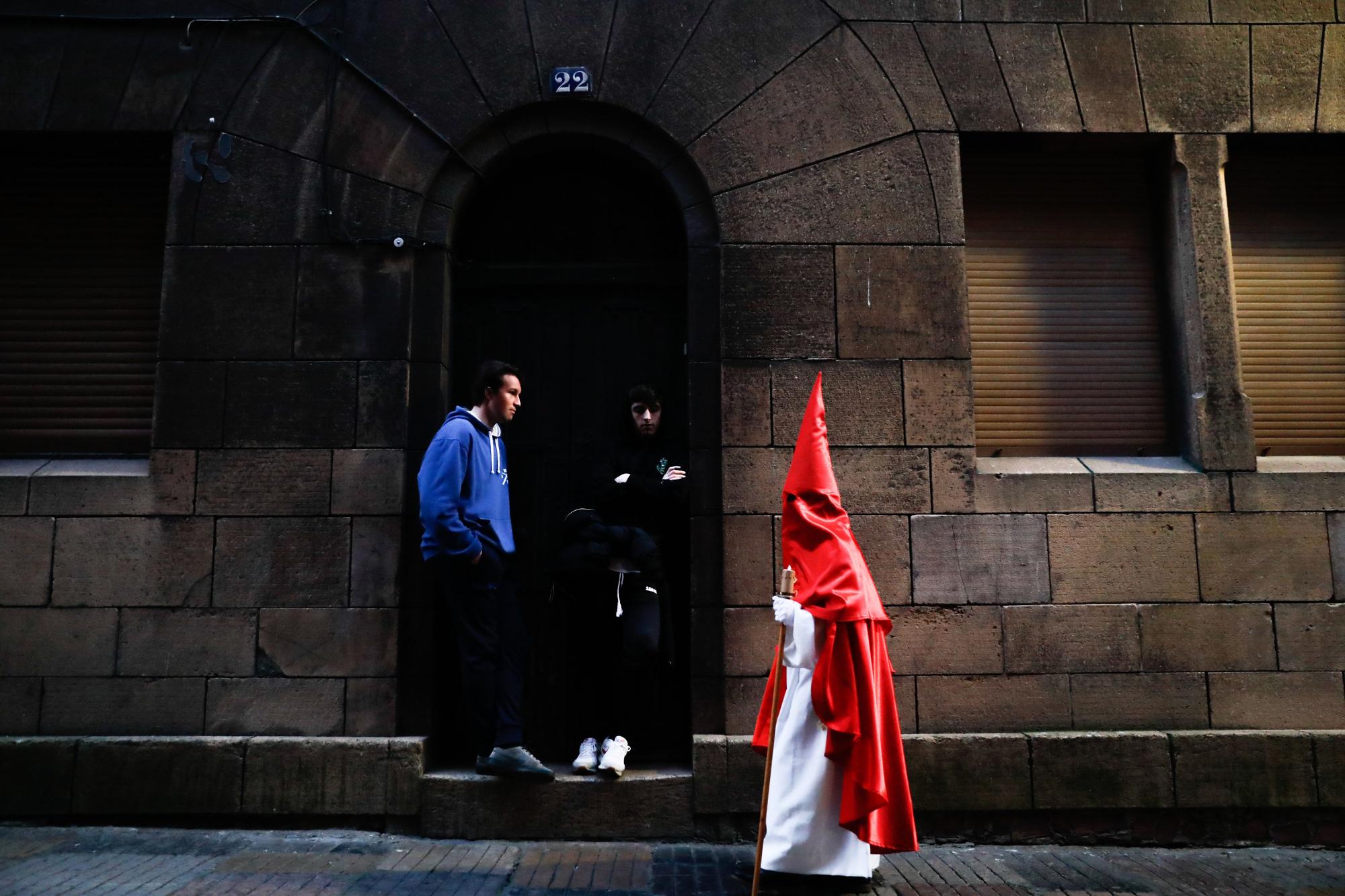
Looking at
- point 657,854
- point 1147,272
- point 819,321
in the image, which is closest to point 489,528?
point 657,854

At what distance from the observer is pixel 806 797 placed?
13.8 ft

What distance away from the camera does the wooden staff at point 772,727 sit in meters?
4.06

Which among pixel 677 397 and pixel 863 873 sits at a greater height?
pixel 677 397

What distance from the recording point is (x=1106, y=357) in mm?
6223

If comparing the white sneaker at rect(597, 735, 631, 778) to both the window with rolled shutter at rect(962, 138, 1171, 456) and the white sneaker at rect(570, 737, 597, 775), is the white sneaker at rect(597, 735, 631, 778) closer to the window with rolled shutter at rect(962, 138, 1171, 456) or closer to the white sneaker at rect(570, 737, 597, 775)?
the white sneaker at rect(570, 737, 597, 775)

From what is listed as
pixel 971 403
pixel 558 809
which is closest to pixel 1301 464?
pixel 971 403

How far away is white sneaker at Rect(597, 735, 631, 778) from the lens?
5.31 metres

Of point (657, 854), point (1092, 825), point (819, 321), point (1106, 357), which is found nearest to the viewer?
point (657, 854)

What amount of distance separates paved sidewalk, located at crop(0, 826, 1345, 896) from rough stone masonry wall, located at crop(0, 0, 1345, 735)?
678 mm

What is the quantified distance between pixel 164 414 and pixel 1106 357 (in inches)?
243

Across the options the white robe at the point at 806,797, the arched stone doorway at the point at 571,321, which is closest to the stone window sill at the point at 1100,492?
the arched stone doorway at the point at 571,321

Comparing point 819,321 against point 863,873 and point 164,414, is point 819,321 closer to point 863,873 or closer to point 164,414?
point 863,873

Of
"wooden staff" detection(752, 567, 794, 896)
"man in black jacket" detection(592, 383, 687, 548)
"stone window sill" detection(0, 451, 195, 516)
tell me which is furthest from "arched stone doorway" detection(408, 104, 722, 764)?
"stone window sill" detection(0, 451, 195, 516)

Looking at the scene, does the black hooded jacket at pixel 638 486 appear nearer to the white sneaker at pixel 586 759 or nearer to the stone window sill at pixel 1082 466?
the white sneaker at pixel 586 759
